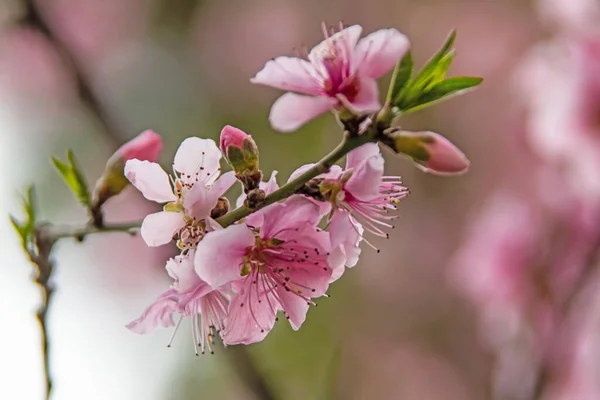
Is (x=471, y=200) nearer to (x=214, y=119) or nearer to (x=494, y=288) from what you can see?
(x=494, y=288)

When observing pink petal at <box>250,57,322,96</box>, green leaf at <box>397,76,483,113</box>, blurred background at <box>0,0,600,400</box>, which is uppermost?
pink petal at <box>250,57,322,96</box>

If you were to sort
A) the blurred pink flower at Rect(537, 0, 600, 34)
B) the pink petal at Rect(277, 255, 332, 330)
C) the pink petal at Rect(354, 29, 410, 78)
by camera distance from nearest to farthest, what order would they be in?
the pink petal at Rect(354, 29, 410, 78) → the pink petal at Rect(277, 255, 332, 330) → the blurred pink flower at Rect(537, 0, 600, 34)

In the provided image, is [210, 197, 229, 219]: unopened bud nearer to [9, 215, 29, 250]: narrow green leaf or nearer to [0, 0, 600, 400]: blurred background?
[9, 215, 29, 250]: narrow green leaf

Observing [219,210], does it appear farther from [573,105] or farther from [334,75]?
[573,105]

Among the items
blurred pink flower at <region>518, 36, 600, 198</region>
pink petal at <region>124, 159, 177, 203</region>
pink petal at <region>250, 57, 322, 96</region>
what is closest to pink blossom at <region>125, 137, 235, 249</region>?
pink petal at <region>124, 159, 177, 203</region>

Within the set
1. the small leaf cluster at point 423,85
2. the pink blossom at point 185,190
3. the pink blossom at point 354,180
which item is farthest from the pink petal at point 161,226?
the small leaf cluster at point 423,85

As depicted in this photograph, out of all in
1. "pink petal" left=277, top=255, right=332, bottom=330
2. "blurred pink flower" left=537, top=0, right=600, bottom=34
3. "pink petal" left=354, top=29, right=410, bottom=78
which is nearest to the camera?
"pink petal" left=354, top=29, right=410, bottom=78

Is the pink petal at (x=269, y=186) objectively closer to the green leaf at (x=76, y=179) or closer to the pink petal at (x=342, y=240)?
the pink petal at (x=342, y=240)
